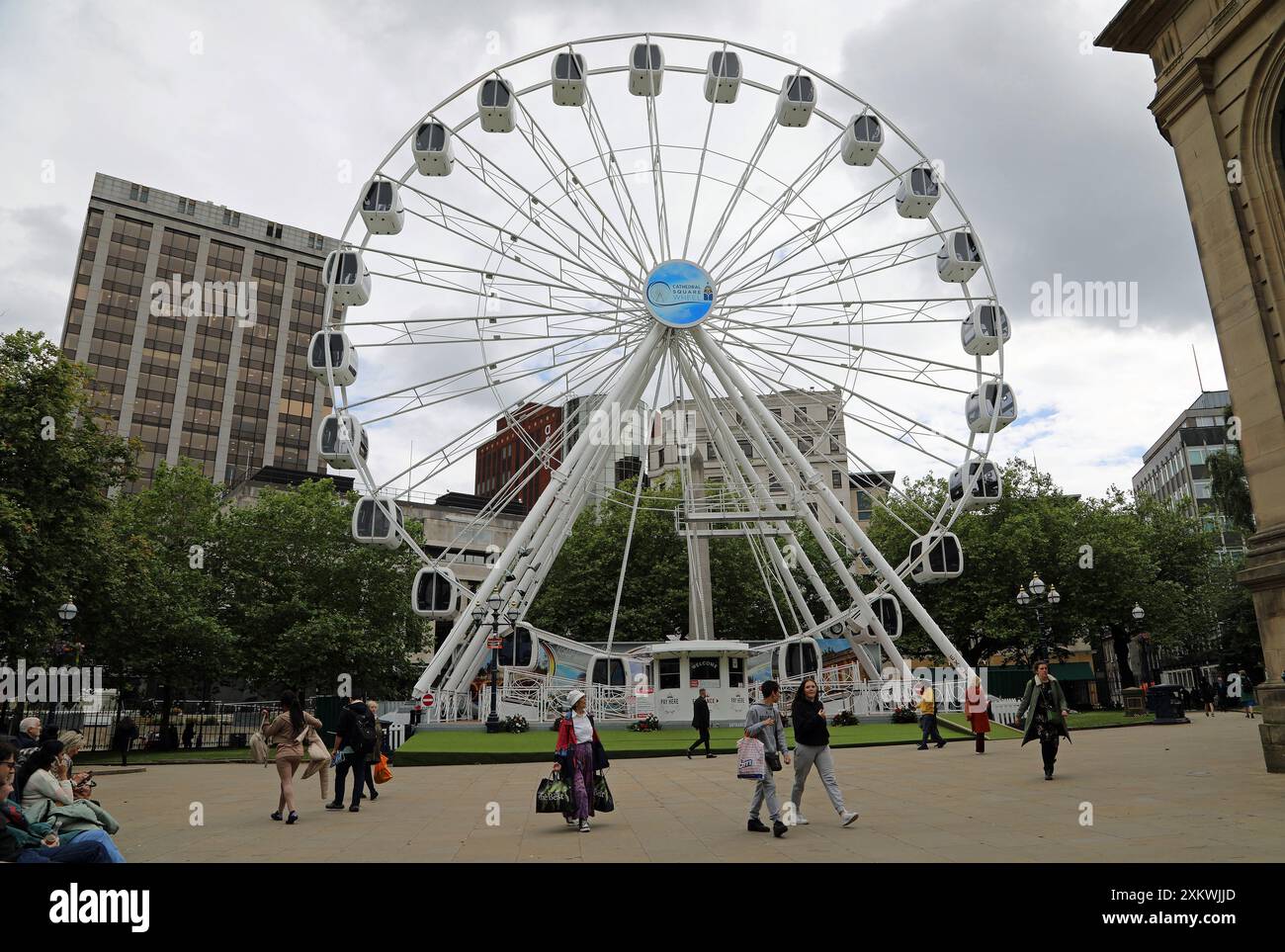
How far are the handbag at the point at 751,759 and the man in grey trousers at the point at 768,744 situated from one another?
9 cm

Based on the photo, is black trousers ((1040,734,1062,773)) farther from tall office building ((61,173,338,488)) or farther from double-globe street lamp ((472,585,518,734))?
tall office building ((61,173,338,488))

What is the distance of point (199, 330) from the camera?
96.3 metres

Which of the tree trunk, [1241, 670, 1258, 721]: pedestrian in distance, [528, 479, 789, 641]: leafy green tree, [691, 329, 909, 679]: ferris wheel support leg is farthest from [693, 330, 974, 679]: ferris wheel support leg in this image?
the tree trunk

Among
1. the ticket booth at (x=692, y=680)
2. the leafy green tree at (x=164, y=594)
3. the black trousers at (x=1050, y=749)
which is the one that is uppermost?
the leafy green tree at (x=164, y=594)

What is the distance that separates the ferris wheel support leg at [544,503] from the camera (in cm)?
2794

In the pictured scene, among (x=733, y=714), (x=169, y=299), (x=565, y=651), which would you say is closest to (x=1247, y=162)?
(x=733, y=714)

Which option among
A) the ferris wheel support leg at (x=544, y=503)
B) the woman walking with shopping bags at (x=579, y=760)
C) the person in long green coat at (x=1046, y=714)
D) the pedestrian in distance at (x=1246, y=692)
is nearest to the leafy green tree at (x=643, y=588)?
the ferris wheel support leg at (x=544, y=503)

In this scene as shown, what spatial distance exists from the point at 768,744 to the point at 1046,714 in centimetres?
647

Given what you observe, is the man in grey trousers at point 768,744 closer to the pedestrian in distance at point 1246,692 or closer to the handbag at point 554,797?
the handbag at point 554,797

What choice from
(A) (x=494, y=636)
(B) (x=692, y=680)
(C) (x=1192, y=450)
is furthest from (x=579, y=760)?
(C) (x=1192, y=450)

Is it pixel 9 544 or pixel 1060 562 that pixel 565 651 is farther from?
pixel 1060 562

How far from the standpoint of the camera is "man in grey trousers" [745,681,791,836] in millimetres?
10016

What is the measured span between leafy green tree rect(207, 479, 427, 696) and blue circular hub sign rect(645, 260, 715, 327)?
18.5 metres
